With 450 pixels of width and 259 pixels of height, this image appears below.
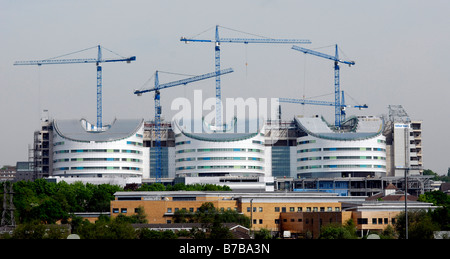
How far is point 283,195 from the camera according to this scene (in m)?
160

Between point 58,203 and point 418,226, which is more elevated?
point 58,203

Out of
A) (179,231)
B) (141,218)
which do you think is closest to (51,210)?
(141,218)

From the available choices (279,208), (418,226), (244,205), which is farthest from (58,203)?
(418,226)

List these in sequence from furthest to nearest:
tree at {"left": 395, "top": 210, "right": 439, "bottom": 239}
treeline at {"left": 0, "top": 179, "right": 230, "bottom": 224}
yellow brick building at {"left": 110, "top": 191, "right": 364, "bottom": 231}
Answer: yellow brick building at {"left": 110, "top": 191, "right": 364, "bottom": 231}, treeline at {"left": 0, "top": 179, "right": 230, "bottom": 224}, tree at {"left": 395, "top": 210, "right": 439, "bottom": 239}

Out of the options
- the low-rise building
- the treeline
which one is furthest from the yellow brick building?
the treeline

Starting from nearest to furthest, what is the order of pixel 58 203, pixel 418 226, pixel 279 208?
pixel 418 226
pixel 58 203
pixel 279 208

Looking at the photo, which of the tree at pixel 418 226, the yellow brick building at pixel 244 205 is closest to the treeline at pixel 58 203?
the yellow brick building at pixel 244 205

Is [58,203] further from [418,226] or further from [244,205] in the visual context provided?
[418,226]

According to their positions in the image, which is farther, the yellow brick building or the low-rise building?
the yellow brick building

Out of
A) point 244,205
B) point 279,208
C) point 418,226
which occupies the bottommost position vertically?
point 418,226

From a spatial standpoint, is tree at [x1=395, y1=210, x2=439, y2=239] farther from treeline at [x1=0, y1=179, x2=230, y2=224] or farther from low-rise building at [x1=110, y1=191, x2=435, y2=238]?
treeline at [x1=0, y1=179, x2=230, y2=224]

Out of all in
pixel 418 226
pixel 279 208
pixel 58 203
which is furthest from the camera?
pixel 279 208

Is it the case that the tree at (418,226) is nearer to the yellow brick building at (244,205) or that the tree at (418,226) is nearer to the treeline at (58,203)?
the yellow brick building at (244,205)
